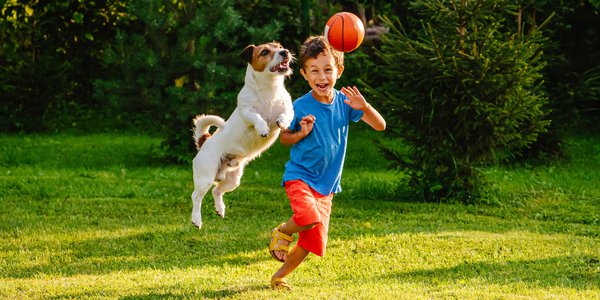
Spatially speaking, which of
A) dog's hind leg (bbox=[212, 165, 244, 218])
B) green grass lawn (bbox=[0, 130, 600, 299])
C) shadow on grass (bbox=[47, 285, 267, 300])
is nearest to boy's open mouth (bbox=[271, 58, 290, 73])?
dog's hind leg (bbox=[212, 165, 244, 218])

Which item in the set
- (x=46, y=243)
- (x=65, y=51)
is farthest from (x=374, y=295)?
(x=65, y=51)

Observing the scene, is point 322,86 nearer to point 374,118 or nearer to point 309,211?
point 374,118

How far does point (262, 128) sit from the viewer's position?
5.14 metres

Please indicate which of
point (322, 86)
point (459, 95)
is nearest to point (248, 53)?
point (322, 86)

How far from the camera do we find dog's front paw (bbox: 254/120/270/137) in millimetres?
5117

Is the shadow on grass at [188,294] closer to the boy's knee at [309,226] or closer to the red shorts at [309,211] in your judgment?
the red shorts at [309,211]

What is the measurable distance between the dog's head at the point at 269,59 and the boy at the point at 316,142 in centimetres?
28

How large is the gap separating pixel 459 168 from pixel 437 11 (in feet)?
6.09

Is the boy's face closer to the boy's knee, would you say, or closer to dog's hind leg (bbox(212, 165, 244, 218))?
dog's hind leg (bbox(212, 165, 244, 218))

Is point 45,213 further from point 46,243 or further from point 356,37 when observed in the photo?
point 356,37

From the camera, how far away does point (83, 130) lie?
56.2ft

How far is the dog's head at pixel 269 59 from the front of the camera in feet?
17.3

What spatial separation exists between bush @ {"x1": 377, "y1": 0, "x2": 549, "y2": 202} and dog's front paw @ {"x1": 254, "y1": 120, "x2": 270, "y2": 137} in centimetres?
519

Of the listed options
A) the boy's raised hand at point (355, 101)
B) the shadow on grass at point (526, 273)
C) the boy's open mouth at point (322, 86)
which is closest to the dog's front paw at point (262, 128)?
the boy's open mouth at point (322, 86)
